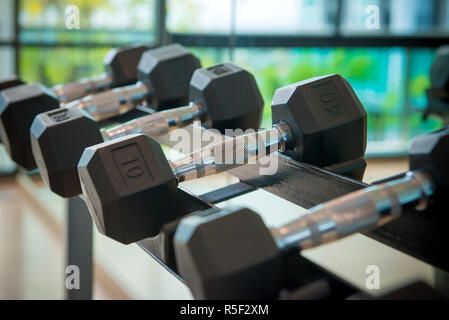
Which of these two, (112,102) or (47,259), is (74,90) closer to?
(112,102)

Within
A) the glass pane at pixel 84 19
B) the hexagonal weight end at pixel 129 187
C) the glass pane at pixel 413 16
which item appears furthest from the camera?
the glass pane at pixel 84 19

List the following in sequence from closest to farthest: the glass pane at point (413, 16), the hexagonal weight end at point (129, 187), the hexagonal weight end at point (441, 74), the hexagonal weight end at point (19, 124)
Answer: the hexagonal weight end at point (129, 187), the hexagonal weight end at point (19, 124), the hexagonal weight end at point (441, 74), the glass pane at point (413, 16)

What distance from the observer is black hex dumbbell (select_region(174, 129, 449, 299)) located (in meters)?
0.34

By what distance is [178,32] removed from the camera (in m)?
2.39

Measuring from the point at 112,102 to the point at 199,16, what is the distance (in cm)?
154

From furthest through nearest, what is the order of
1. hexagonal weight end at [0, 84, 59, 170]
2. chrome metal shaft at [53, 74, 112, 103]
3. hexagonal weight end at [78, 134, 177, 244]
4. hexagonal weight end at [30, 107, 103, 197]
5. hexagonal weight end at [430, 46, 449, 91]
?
hexagonal weight end at [430, 46, 449, 91], chrome metal shaft at [53, 74, 112, 103], hexagonal weight end at [0, 84, 59, 170], hexagonal weight end at [30, 107, 103, 197], hexagonal weight end at [78, 134, 177, 244]

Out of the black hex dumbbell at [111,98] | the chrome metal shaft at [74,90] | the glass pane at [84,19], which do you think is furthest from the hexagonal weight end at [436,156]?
the glass pane at [84,19]

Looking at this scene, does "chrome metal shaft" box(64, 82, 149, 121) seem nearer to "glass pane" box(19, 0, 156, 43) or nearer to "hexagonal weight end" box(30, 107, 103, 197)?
"hexagonal weight end" box(30, 107, 103, 197)

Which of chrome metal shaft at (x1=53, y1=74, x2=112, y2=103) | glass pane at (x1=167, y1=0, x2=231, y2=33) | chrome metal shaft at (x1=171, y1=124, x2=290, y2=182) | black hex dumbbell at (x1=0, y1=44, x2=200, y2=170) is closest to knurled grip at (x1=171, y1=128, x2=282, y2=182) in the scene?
chrome metal shaft at (x1=171, y1=124, x2=290, y2=182)

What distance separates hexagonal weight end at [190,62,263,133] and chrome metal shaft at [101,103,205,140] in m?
0.02

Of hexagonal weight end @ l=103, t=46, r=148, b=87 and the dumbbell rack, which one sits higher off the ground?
hexagonal weight end @ l=103, t=46, r=148, b=87

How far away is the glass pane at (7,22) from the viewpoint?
2662 millimetres

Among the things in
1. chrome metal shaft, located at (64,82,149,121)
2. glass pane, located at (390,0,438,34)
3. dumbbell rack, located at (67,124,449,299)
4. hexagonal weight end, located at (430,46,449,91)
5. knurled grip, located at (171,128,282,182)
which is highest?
glass pane, located at (390,0,438,34)

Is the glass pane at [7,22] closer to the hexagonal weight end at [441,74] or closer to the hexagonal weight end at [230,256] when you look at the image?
the hexagonal weight end at [441,74]
